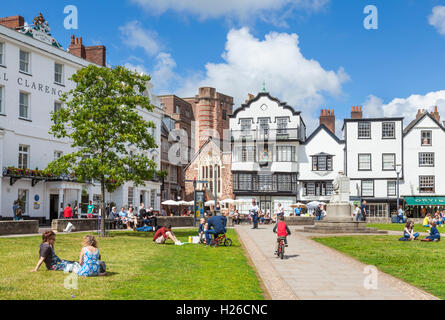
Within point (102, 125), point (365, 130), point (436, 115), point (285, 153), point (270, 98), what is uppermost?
point (270, 98)

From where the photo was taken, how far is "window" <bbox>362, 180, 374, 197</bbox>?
57.3m

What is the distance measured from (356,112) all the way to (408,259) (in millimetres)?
45893

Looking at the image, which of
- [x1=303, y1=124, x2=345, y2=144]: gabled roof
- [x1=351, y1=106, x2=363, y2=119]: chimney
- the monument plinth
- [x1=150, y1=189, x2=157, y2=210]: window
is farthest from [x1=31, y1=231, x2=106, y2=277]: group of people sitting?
[x1=351, y1=106, x2=363, y2=119]: chimney

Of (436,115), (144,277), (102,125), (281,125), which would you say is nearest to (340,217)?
(102,125)

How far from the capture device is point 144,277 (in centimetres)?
1110

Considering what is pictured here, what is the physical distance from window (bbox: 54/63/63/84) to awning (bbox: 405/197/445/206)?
127 feet

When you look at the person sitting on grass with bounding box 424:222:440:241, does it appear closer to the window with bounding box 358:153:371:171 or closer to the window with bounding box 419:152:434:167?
the window with bounding box 358:153:371:171

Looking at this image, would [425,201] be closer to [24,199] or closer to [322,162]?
[322,162]

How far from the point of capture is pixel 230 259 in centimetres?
1516

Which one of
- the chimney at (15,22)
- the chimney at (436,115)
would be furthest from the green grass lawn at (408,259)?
the chimney at (436,115)

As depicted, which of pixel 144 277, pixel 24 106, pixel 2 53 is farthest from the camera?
pixel 24 106

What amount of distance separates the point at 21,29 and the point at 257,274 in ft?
109

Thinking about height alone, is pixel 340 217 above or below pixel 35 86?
below
